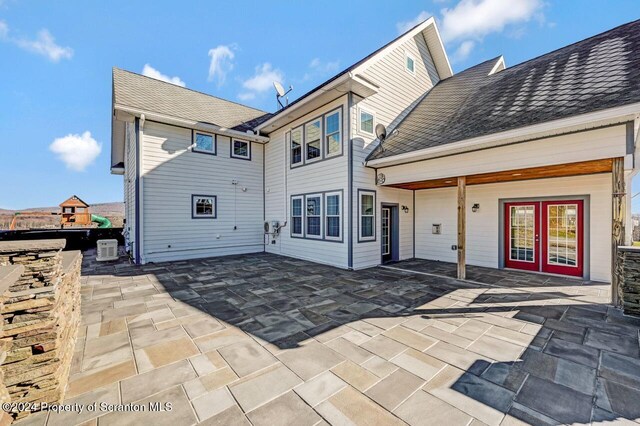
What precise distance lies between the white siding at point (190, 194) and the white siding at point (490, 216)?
6504 millimetres

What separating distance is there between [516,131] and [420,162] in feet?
7.06

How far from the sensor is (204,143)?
973cm

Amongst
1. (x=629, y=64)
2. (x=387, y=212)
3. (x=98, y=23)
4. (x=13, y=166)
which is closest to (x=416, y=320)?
(x=387, y=212)

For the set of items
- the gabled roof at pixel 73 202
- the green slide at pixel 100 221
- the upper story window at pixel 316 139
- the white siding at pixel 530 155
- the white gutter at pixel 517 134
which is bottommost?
the green slide at pixel 100 221

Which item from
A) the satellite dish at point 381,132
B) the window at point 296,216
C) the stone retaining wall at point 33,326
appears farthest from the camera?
the window at point 296,216

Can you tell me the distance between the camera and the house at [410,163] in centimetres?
513

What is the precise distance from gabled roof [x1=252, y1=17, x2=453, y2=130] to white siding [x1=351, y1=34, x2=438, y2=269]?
0.20m

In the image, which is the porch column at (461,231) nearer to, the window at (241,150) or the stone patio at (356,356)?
the stone patio at (356,356)

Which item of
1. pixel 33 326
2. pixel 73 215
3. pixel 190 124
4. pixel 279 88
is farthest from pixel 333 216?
pixel 73 215

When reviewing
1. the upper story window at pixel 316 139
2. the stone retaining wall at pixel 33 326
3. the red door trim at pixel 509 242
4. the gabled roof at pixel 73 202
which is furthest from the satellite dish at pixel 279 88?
the gabled roof at pixel 73 202

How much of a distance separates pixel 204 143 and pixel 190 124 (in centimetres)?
82

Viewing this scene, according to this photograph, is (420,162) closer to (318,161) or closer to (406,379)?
(318,161)

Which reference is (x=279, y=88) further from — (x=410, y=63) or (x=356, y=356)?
(x=356, y=356)

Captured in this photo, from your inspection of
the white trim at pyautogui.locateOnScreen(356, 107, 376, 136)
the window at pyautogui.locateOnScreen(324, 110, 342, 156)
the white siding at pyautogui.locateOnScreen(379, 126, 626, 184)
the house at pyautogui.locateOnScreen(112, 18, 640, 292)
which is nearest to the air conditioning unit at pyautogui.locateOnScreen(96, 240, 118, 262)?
the house at pyautogui.locateOnScreen(112, 18, 640, 292)
